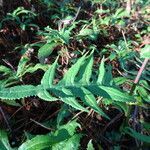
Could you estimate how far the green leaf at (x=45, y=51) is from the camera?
5.65ft

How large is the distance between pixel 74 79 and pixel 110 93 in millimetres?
143

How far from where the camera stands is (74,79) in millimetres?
1016

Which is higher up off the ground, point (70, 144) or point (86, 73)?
point (86, 73)

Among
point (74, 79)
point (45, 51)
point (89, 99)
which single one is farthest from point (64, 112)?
point (45, 51)

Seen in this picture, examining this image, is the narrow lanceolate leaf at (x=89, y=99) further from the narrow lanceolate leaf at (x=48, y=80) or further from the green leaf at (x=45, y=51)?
the green leaf at (x=45, y=51)

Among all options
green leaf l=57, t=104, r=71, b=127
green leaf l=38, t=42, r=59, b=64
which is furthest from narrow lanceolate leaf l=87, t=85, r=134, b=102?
green leaf l=38, t=42, r=59, b=64

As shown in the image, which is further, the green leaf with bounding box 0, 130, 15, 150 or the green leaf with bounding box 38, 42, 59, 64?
the green leaf with bounding box 38, 42, 59, 64

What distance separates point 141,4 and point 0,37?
5.03 ft

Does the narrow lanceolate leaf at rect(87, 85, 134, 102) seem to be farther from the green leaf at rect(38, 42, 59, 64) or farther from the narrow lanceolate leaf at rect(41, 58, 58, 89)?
the green leaf at rect(38, 42, 59, 64)

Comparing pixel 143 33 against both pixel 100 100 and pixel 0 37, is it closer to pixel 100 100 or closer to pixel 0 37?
pixel 0 37

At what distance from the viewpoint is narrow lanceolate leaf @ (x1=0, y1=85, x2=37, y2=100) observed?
0.82 metres

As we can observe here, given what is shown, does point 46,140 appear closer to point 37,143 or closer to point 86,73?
point 37,143

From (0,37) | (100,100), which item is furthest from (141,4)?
(100,100)

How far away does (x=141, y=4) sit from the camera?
2.95 m
